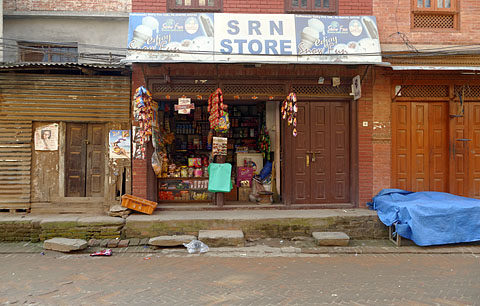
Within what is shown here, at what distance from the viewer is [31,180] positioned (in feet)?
27.3

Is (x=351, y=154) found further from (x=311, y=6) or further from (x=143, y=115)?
(x=143, y=115)

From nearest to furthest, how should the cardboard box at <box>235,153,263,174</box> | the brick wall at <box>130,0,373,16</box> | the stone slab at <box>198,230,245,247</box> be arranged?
1. the stone slab at <box>198,230,245,247</box>
2. the brick wall at <box>130,0,373,16</box>
3. the cardboard box at <box>235,153,263,174</box>

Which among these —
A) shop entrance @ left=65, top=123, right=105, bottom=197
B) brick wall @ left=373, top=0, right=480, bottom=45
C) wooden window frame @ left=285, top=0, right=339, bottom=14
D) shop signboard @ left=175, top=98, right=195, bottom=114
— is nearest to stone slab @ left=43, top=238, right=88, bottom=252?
shop entrance @ left=65, top=123, right=105, bottom=197

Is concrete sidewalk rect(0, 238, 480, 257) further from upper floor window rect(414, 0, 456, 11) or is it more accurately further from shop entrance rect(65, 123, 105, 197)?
upper floor window rect(414, 0, 456, 11)

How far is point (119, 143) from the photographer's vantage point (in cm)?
838

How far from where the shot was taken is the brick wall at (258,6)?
8391 millimetres

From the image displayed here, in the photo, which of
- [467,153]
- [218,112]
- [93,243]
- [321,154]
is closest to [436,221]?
[467,153]

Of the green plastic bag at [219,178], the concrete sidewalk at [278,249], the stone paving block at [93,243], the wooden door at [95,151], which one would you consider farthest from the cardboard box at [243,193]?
the stone paving block at [93,243]

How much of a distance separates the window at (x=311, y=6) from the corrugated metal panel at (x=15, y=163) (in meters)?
6.74

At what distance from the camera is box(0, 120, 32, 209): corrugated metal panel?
819cm

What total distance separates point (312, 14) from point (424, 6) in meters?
2.89

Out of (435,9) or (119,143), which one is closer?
(119,143)

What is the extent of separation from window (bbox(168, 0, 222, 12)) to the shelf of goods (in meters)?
4.15

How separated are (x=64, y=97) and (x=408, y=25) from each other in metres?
8.45
